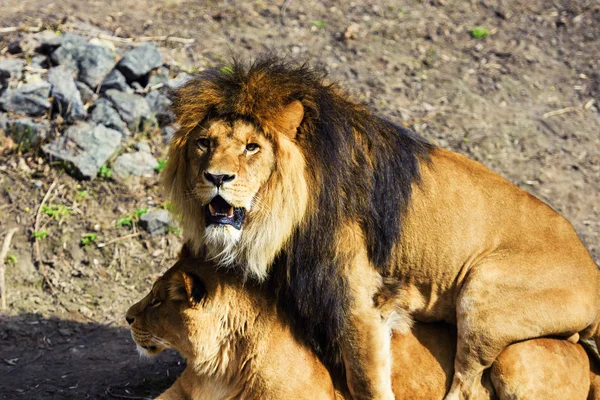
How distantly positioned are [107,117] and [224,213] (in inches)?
132

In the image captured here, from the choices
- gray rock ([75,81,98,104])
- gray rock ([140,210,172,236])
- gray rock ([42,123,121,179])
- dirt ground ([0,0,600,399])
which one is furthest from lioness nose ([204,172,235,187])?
gray rock ([75,81,98,104])

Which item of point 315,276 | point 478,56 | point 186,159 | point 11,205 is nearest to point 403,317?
point 315,276

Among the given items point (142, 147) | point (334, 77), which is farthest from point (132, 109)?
point (334, 77)

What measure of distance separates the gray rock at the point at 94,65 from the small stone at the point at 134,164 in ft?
2.51

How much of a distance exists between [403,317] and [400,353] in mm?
196

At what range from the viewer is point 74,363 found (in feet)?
18.4

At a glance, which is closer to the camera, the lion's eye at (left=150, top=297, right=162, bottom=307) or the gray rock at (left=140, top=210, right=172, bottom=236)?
the lion's eye at (left=150, top=297, right=162, bottom=307)

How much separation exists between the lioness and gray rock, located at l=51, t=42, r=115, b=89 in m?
3.26

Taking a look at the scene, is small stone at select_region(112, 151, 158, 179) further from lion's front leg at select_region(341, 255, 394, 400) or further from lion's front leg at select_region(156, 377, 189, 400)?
lion's front leg at select_region(341, 255, 394, 400)

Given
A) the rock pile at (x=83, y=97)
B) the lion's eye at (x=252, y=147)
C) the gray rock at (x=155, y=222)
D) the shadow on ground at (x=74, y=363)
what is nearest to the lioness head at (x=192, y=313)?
the lion's eye at (x=252, y=147)

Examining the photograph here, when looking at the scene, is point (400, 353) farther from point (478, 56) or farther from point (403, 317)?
point (478, 56)

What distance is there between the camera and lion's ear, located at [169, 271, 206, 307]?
13.6 feet

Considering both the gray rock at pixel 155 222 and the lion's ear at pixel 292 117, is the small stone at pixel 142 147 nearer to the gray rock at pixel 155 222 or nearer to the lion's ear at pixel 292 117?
the gray rock at pixel 155 222

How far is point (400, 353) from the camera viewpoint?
4.47m
